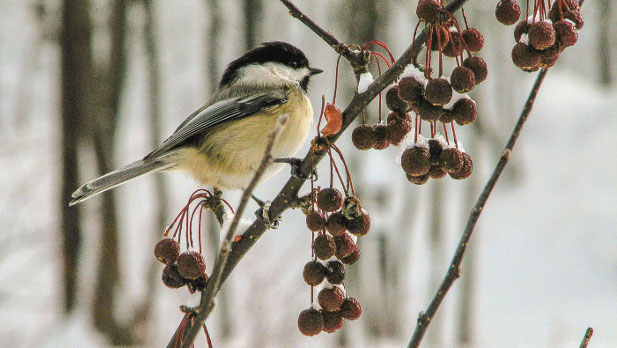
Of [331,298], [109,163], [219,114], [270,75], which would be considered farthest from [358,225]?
[109,163]

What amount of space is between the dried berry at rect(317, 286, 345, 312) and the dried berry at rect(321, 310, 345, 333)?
0.01 meters

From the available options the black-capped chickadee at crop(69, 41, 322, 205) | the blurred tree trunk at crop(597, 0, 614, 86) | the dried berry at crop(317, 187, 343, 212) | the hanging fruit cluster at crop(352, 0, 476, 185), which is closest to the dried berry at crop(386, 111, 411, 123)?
the hanging fruit cluster at crop(352, 0, 476, 185)

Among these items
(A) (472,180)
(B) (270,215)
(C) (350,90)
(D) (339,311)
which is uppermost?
(C) (350,90)

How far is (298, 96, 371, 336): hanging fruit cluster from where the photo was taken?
1116mm

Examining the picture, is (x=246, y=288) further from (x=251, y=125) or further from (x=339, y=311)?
(x=339, y=311)

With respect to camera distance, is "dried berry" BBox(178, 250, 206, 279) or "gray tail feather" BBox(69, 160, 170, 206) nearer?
"dried berry" BBox(178, 250, 206, 279)

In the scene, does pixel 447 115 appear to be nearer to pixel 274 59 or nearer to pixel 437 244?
pixel 274 59

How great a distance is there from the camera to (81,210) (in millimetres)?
5414

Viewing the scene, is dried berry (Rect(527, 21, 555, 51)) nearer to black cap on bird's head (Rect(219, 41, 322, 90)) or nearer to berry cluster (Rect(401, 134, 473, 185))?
berry cluster (Rect(401, 134, 473, 185))

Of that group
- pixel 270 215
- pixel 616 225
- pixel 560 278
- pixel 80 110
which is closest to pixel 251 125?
pixel 270 215

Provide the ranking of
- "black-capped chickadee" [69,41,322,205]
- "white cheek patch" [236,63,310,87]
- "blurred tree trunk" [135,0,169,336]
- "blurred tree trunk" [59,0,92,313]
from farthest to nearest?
"blurred tree trunk" [135,0,169,336], "blurred tree trunk" [59,0,92,313], "white cheek patch" [236,63,310,87], "black-capped chickadee" [69,41,322,205]

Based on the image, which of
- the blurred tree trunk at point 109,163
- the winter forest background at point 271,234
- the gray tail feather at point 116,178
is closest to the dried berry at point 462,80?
the gray tail feather at point 116,178

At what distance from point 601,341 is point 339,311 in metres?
5.28

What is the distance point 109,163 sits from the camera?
17.6 ft
